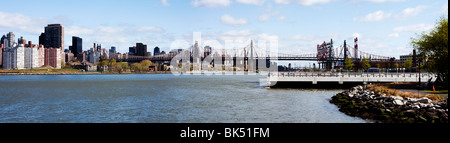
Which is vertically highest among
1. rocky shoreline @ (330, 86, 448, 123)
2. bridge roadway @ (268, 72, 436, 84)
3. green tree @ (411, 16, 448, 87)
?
green tree @ (411, 16, 448, 87)

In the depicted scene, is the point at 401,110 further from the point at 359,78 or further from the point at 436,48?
the point at 359,78

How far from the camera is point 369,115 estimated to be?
20.2 meters

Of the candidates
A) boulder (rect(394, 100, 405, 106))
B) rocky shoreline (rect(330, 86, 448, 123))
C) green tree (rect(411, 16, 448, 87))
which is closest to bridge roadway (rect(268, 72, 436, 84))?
green tree (rect(411, 16, 448, 87))

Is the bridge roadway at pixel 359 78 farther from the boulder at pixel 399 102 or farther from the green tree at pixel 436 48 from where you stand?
the boulder at pixel 399 102

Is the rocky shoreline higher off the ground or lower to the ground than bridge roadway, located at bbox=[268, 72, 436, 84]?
lower

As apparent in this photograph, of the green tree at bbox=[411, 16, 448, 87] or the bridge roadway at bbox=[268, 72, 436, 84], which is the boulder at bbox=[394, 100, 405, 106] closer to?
the green tree at bbox=[411, 16, 448, 87]

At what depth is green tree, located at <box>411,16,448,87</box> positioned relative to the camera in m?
24.4

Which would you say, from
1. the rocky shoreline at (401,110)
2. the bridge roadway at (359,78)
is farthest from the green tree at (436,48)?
the bridge roadway at (359,78)

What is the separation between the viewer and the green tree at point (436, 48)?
2441 cm
